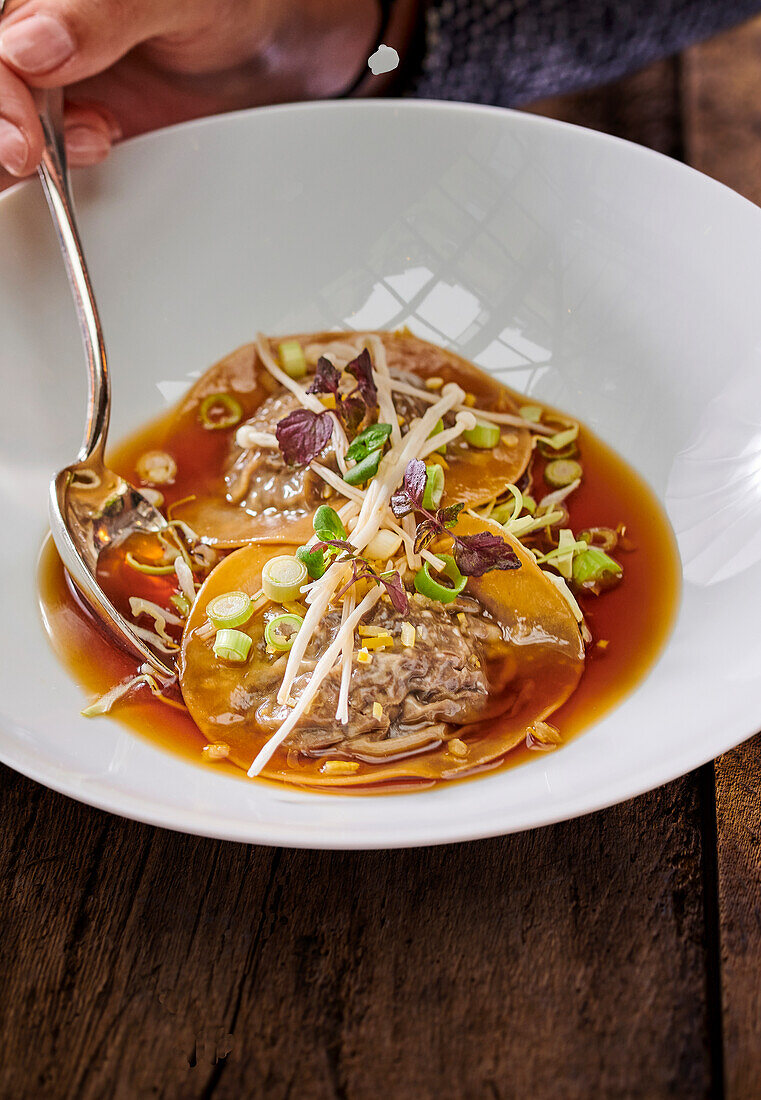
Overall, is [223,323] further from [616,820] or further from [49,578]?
[616,820]

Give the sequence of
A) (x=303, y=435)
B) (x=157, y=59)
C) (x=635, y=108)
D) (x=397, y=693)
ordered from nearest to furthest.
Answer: (x=397, y=693)
(x=303, y=435)
(x=157, y=59)
(x=635, y=108)

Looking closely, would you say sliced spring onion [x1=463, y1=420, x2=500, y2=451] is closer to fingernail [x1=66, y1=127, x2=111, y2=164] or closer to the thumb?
fingernail [x1=66, y1=127, x2=111, y2=164]

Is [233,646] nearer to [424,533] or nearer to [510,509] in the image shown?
[424,533]

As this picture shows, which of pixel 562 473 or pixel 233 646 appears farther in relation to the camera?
pixel 562 473

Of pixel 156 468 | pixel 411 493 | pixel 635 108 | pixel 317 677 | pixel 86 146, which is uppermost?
pixel 635 108

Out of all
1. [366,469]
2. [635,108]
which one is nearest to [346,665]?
[366,469]
